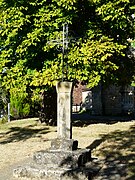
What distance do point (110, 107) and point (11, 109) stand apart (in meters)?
7.02

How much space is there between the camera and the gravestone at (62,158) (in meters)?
9.28

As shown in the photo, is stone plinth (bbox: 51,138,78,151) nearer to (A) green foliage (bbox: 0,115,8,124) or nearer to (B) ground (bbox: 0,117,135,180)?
(B) ground (bbox: 0,117,135,180)

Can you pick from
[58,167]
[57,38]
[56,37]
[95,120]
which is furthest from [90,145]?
[95,120]

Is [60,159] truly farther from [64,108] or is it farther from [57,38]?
[57,38]

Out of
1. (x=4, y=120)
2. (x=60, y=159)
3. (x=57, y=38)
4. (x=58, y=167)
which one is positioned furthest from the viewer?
(x=4, y=120)

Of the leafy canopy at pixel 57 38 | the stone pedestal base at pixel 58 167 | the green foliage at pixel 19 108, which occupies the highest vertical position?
the leafy canopy at pixel 57 38

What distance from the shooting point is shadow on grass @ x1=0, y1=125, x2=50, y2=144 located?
15446mm

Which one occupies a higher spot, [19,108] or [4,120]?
[19,108]

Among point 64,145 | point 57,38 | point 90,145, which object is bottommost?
point 90,145

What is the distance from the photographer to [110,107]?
28.3 meters

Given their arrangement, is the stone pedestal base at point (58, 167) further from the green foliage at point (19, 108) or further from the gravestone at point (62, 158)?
the green foliage at point (19, 108)

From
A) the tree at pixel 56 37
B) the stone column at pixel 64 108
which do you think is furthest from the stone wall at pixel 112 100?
the stone column at pixel 64 108

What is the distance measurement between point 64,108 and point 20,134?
663 centimetres

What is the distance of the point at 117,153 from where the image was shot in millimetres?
11609
